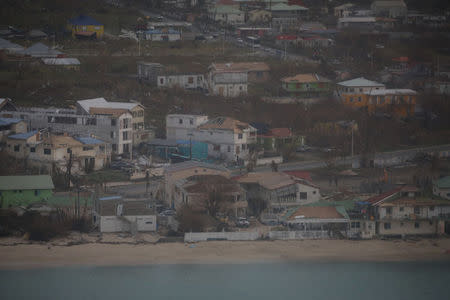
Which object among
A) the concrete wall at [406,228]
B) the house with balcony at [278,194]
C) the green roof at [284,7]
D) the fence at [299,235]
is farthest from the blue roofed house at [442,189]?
the green roof at [284,7]

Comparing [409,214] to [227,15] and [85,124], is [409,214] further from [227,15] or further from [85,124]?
[227,15]

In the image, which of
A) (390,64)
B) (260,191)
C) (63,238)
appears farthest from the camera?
(390,64)

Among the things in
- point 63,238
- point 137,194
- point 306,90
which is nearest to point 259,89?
point 306,90

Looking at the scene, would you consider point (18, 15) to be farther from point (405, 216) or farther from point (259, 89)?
point (405, 216)

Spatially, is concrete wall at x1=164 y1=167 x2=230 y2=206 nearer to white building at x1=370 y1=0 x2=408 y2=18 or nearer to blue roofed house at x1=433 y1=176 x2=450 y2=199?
blue roofed house at x1=433 y1=176 x2=450 y2=199

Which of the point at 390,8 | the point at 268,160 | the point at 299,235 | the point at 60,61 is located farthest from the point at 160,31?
the point at 299,235

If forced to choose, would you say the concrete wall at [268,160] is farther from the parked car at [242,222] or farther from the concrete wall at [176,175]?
the parked car at [242,222]

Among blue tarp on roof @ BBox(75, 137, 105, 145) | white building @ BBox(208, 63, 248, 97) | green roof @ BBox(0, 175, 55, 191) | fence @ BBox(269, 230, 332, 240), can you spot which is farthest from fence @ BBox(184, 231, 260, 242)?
white building @ BBox(208, 63, 248, 97)
